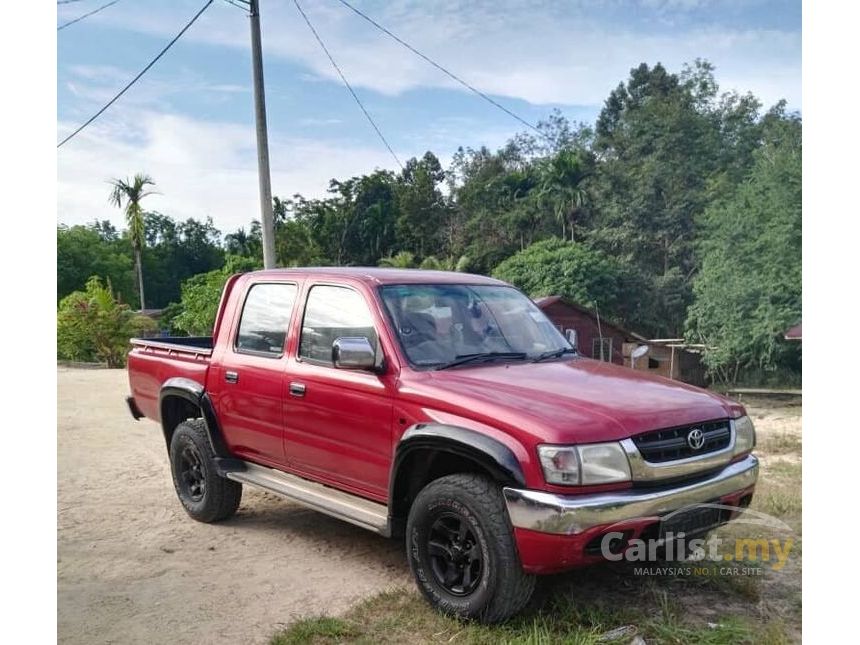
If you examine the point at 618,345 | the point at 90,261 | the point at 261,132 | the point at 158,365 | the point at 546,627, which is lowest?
the point at 546,627

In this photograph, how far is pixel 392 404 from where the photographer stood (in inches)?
160

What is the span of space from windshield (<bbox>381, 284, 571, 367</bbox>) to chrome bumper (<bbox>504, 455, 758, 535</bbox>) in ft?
3.61

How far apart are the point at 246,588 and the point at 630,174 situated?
3833cm

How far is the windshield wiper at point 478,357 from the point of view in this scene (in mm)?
4238

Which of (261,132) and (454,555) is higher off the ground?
(261,132)

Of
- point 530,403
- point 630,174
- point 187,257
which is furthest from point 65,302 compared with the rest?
point 187,257

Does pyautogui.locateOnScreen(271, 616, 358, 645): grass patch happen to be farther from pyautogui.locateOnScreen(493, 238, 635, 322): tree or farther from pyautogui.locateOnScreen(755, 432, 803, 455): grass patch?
pyautogui.locateOnScreen(493, 238, 635, 322): tree

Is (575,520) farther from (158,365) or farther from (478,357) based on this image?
(158,365)

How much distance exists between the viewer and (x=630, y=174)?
39656 mm

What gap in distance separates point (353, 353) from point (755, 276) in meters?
26.8

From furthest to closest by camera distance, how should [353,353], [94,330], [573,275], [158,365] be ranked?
1. [573,275]
2. [94,330]
3. [158,365]
4. [353,353]

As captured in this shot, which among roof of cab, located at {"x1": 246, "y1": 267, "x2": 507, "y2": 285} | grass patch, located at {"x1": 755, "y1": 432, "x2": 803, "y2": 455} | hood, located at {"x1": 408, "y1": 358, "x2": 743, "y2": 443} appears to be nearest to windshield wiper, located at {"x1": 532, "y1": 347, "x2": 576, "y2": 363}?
hood, located at {"x1": 408, "y1": 358, "x2": 743, "y2": 443}

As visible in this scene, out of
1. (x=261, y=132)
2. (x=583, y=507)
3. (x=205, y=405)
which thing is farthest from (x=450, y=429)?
(x=261, y=132)
